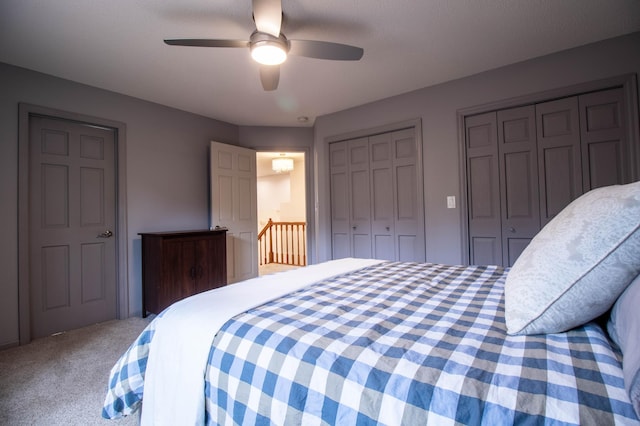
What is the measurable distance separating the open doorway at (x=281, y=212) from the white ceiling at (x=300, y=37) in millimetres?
2438

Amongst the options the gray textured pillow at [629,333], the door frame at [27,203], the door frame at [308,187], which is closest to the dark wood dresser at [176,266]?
the door frame at [27,203]

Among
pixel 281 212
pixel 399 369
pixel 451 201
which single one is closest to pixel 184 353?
pixel 399 369

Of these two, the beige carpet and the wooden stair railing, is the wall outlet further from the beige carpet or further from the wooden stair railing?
the wooden stair railing

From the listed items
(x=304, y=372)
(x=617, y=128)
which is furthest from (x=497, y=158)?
(x=304, y=372)

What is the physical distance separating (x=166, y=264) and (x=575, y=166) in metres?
3.84

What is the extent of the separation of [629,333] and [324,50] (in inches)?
77.1

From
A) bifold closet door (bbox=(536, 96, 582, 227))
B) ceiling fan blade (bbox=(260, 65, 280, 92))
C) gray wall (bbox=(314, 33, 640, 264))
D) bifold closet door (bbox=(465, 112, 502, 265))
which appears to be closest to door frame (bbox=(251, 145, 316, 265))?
gray wall (bbox=(314, 33, 640, 264))

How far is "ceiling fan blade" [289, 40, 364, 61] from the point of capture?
6.21 ft

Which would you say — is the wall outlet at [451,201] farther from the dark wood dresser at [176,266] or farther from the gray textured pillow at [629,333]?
the dark wood dresser at [176,266]

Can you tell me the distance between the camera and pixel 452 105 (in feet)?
10.3

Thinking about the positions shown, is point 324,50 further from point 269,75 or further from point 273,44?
point 269,75

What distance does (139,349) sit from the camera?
1142 millimetres

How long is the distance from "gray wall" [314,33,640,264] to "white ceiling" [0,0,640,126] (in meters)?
0.11

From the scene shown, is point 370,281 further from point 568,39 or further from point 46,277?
point 46,277
